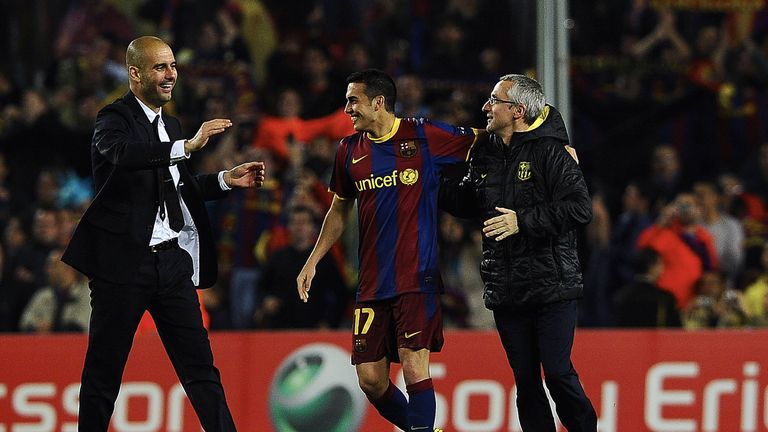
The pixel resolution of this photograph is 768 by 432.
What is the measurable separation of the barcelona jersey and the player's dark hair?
0.15m

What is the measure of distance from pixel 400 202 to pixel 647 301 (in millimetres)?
4441

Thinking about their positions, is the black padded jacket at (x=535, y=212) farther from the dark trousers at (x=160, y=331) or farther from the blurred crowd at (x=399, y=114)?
the blurred crowd at (x=399, y=114)

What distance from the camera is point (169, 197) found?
743 centimetres

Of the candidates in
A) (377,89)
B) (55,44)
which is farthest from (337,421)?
(55,44)

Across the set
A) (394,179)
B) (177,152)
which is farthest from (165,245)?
(394,179)

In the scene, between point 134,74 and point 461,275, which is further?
point 461,275

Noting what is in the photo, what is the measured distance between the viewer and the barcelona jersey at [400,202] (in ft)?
25.4

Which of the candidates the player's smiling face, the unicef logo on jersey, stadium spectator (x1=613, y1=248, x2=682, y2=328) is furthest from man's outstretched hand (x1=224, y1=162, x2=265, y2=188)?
stadium spectator (x1=613, y1=248, x2=682, y2=328)

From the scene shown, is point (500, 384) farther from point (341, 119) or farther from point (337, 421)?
point (341, 119)

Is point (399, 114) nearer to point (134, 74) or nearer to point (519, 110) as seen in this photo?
point (519, 110)

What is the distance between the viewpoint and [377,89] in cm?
777

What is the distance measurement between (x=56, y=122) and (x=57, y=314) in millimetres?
2591

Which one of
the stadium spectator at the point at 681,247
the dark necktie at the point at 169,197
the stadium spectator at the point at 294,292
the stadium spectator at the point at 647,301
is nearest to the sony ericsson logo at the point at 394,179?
the dark necktie at the point at 169,197

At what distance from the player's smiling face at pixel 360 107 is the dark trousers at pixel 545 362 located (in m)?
1.16
